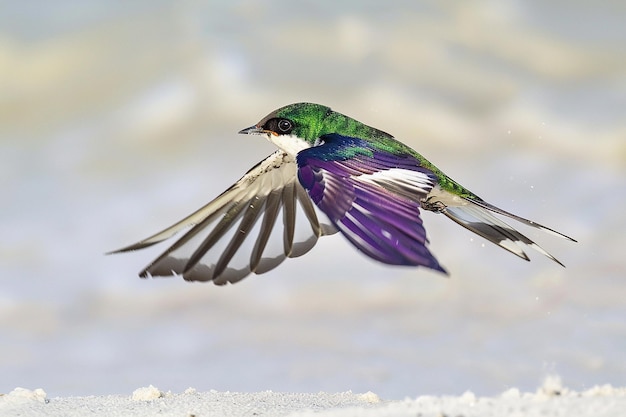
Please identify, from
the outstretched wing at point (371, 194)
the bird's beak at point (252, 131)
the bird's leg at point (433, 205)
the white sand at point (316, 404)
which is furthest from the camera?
the bird's leg at point (433, 205)

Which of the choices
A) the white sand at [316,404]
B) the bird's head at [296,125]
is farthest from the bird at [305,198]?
the white sand at [316,404]

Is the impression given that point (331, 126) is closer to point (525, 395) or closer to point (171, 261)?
point (171, 261)

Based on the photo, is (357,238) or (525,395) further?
(525,395)

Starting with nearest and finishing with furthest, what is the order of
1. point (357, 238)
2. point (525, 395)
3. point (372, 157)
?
point (357, 238), point (525, 395), point (372, 157)

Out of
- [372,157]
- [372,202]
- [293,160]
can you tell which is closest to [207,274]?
[293,160]

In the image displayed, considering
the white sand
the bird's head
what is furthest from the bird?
the white sand

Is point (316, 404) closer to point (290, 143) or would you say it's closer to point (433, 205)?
point (433, 205)

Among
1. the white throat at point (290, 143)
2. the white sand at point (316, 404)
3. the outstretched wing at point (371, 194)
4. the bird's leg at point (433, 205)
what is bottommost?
the white sand at point (316, 404)

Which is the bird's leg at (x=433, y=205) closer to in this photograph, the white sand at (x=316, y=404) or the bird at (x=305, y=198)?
the bird at (x=305, y=198)
